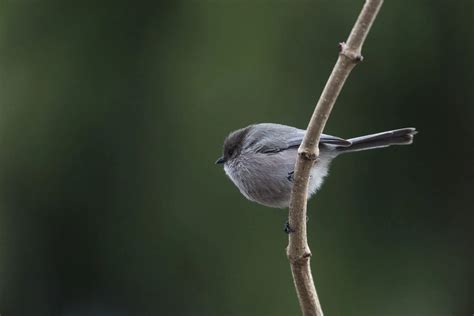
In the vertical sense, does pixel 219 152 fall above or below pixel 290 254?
above

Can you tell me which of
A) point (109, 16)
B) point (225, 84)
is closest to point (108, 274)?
point (225, 84)

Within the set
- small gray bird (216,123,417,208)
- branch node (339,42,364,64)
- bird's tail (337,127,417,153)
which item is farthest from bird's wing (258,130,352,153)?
branch node (339,42,364,64)

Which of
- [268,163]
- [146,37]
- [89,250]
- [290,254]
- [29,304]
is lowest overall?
[29,304]

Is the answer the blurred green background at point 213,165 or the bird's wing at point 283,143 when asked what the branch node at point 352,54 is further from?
the blurred green background at point 213,165

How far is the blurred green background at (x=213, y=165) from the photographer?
5234mm

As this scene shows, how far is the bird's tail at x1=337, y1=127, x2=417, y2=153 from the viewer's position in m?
3.78

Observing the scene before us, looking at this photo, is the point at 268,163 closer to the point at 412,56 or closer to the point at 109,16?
the point at 412,56

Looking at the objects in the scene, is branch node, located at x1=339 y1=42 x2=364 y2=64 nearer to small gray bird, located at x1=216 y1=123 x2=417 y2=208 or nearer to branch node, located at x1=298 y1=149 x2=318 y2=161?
branch node, located at x1=298 y1=149 x2=318 y2=161

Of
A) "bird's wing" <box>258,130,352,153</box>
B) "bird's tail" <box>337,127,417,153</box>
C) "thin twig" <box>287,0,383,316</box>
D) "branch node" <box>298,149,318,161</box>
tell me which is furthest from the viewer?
"bird's wing" <box>258,130,352,153</box>

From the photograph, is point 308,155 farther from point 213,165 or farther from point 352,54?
point 213,165

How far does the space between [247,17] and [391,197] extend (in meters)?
1.97

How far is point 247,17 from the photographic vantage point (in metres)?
5.68

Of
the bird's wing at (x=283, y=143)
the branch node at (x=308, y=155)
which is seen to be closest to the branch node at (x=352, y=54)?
the branch node at (x=308, y=155)

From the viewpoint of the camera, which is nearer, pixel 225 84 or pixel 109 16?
pixel 225 84
